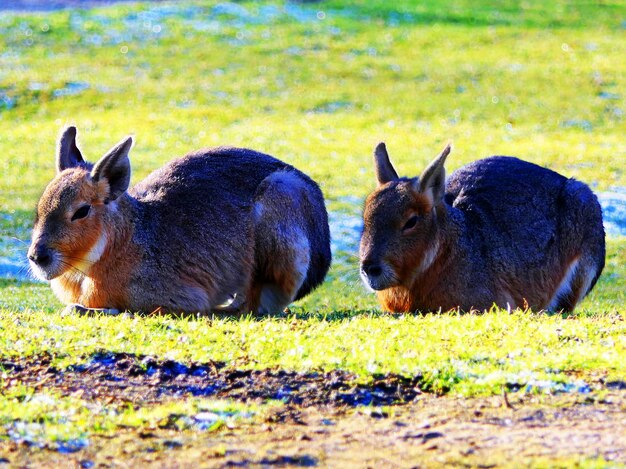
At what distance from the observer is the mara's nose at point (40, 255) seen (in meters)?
10.1

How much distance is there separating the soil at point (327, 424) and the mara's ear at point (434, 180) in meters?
3.50

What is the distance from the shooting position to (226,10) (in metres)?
40.2

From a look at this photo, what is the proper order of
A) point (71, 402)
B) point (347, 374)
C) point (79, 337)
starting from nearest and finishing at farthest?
1. point (71, 402)
2. point (347, 374)
3. point (79, 337)

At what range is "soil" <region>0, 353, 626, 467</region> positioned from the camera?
641cm

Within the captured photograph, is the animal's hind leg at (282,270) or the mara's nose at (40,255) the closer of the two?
the mara's nose at (40,255)

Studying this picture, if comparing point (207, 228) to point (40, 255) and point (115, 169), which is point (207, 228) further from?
point (40, 255)

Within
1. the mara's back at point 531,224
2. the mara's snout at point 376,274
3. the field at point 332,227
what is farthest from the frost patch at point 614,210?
the mara's snout at point 376,274

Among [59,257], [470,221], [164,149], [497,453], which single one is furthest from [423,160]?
[497,453]

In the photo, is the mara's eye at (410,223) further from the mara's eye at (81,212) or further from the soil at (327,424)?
the soil at (327,424)

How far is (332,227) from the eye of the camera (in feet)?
60.8

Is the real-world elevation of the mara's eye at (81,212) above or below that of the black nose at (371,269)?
above

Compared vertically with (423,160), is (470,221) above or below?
above

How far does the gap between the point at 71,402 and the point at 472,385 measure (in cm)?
266

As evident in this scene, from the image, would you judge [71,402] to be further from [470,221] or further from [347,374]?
[470,221]
